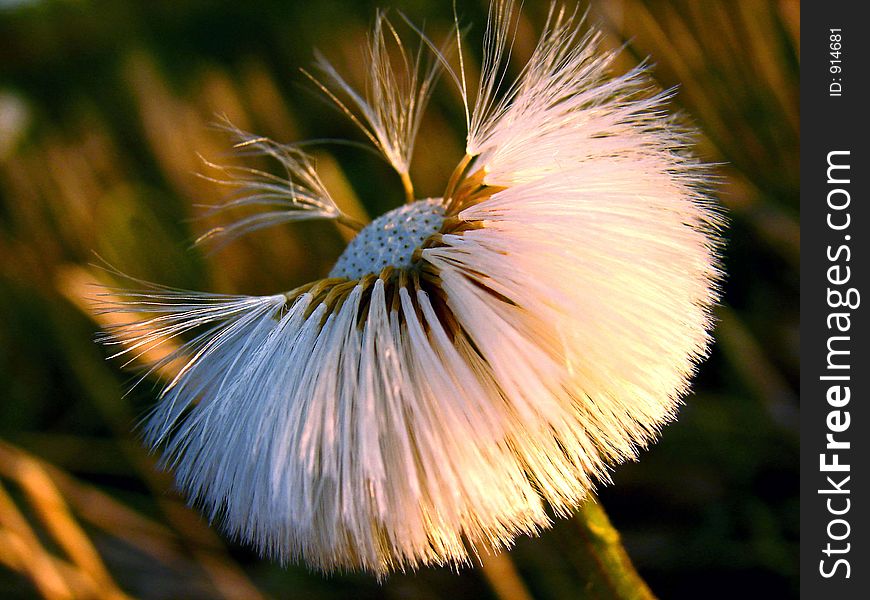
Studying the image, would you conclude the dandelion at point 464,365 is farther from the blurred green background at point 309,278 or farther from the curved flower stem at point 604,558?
the blurred green background at point 309,278

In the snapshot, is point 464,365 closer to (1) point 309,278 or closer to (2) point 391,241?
(2) point 391,241

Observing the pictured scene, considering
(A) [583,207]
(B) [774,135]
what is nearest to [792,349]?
(B) [774,135]

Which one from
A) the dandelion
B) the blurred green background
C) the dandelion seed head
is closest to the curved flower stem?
the dandelion

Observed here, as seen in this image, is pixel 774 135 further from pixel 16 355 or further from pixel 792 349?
pixel 16 355

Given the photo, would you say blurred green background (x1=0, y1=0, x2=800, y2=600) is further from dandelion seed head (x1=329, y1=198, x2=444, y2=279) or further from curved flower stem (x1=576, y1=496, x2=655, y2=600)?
curved flower stem (x1=576, y1=496, x2=655, y2=600)

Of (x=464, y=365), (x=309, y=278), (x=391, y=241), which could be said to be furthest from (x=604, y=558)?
(x=309, y=278)

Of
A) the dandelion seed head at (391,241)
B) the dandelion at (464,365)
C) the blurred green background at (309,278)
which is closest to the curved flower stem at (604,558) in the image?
the dandelion at (464,365)
